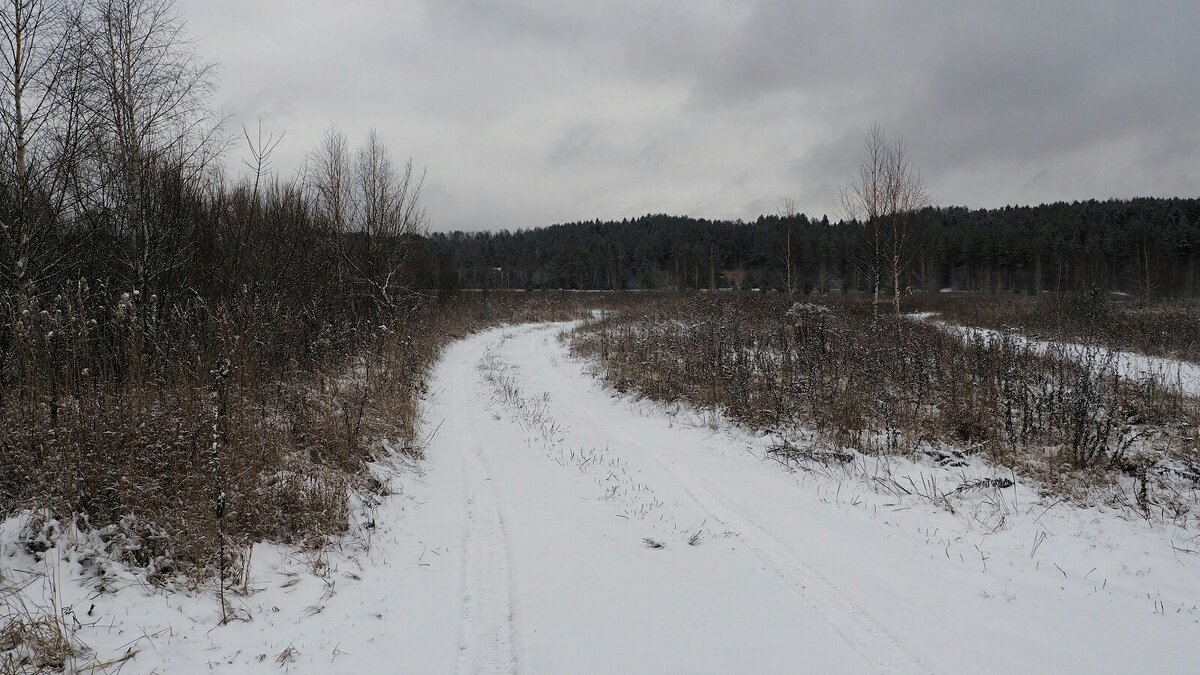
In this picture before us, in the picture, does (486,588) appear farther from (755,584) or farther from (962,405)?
(962,405)

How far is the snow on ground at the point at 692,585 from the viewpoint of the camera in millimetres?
3244

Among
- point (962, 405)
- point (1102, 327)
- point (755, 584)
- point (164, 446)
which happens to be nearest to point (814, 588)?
point (755, 584)

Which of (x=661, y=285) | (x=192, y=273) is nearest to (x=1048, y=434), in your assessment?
(x=192, y=273)

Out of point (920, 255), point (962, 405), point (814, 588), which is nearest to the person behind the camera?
point (814, 588)

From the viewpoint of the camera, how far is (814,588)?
4.13 m

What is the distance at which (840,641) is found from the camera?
345 cm

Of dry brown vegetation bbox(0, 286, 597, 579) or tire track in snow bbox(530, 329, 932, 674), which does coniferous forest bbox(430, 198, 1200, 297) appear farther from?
tire track in snow bbox(530, 329, 932, 674)

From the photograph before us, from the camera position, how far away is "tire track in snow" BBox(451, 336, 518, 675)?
3.31 metres

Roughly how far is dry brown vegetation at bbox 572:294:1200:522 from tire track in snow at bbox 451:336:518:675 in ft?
16.0

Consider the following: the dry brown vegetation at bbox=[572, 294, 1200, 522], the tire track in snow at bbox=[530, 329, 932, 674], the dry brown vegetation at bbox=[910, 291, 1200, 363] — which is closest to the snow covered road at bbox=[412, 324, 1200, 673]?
the tire track in snow at bbox=[530, 329, 932, 674]

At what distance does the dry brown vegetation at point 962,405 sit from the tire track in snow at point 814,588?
2481 mm

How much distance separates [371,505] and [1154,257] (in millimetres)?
69783

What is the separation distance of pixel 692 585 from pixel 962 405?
6.73 metres

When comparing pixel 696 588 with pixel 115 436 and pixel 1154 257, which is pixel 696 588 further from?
pixel 1154 257
